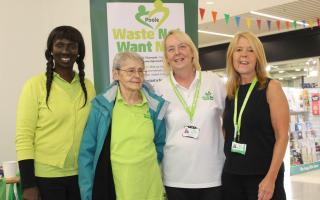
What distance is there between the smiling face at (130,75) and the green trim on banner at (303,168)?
251 inches

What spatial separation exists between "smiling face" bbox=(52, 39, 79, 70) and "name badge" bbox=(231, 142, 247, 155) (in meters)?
1.12

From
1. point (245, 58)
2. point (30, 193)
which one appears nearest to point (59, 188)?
point (30, 193)

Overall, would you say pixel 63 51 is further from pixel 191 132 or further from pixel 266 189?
pixel 266 189

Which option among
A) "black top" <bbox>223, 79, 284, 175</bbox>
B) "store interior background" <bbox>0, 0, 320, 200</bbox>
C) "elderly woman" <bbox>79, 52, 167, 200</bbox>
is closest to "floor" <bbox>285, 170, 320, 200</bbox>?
"store interior background" <bbox>0, 0, 320, 200</bbox>

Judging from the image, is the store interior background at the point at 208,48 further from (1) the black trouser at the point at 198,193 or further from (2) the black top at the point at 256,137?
(2) the black top at the point at 256,137

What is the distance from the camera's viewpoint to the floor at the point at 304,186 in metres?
5.88

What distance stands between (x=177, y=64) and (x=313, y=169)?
23.4 ft

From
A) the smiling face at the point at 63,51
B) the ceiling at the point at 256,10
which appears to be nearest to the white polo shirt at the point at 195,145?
the smiling face at the point at 63,51

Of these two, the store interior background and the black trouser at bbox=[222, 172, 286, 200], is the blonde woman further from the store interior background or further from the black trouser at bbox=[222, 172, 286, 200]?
the store interior background

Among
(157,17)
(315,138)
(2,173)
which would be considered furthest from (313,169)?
(2,173)

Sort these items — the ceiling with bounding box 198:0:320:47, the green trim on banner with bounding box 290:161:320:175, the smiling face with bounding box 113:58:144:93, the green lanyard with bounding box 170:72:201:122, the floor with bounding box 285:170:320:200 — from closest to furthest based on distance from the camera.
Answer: the smiling face with bounding box 113:58:144:93
the green lanyard with bounding box 170:72:201:122
the floor with bounding box 285:170:320:200
the green trim on banner with bounding box 290:161:320:175
the ceiling with bounding box 198:0:320:47

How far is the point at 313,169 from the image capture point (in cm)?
859

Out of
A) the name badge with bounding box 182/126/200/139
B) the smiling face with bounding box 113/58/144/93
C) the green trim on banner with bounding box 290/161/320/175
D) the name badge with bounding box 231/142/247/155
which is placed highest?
the smiling face with bounding box 113/58/144/93

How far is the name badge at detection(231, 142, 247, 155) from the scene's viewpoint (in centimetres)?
229
